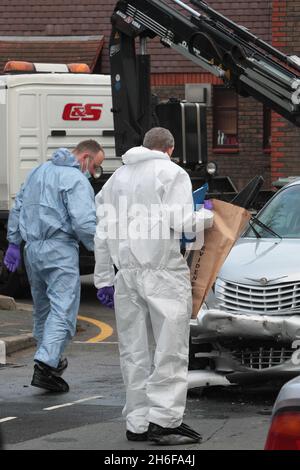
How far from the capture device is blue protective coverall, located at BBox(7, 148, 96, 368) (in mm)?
9766

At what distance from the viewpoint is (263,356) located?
893cm

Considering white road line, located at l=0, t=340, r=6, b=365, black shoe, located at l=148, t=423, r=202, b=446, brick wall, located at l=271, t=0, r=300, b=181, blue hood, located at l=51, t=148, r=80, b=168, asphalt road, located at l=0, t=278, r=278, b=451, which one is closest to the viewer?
black shoe, located at l=148, t=423, r=202, b=446

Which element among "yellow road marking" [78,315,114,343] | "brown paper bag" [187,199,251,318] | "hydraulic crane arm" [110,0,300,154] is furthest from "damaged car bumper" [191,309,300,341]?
"hydraulic crane arm" [110,0,300,154]

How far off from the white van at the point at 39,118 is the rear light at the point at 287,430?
1239 cm

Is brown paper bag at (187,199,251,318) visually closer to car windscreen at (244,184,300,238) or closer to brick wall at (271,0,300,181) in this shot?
car windscreen at (244,184,300,238)

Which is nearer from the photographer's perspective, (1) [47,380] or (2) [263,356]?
(2) [263,356]

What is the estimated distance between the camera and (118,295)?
7.73m

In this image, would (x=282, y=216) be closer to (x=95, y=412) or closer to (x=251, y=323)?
(x=251, y=323)

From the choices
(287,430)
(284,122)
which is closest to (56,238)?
(287,430)

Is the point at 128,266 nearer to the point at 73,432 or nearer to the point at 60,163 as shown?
the point at 73,432

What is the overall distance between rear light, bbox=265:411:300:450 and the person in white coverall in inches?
130

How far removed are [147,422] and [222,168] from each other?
1917 centimetres

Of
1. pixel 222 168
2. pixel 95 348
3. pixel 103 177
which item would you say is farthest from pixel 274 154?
pixel 95 348

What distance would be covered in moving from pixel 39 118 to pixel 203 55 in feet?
7.74
